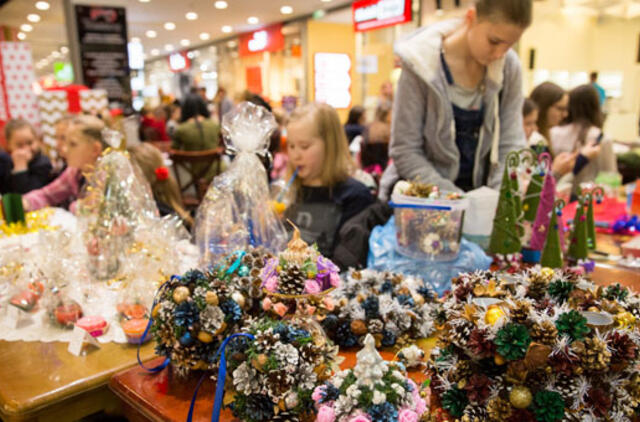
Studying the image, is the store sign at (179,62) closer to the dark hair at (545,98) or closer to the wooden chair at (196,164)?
the wooden chair at (196,164)

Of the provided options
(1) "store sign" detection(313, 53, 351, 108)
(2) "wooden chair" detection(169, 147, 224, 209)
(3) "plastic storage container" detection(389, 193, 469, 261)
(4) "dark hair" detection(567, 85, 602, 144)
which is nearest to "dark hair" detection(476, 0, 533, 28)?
(3) "plastic storage container" detection(389, 193, 469, 261)

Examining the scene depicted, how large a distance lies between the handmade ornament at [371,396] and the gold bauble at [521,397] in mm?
160

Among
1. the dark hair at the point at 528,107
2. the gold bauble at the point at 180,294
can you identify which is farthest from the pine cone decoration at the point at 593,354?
the dark hair at the point at 528,107

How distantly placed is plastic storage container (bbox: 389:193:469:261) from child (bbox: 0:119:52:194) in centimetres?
297

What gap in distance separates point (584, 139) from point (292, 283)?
2.83 metres

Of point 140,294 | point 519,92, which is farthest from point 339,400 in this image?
point 519,92

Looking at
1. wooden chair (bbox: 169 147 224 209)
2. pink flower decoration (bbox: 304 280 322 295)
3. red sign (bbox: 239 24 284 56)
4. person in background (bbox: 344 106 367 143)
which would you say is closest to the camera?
pink flower decoration (bbox: 304 280 322 295)

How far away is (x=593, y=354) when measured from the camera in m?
0.71

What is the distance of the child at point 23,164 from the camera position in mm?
3441

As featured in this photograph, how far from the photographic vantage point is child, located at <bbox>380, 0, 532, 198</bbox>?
1863mm

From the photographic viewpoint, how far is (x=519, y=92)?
206 cm

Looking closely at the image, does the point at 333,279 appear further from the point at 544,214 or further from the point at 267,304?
the point at 544,214

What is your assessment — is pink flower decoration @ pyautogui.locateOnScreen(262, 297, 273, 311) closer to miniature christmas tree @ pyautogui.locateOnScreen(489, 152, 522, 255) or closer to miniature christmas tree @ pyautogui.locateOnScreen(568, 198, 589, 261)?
miniature christmas tree @ pyautogui.locateOnScreen(489, 152, 522, 255)

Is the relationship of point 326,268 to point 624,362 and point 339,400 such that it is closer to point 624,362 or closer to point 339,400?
point 339,400
